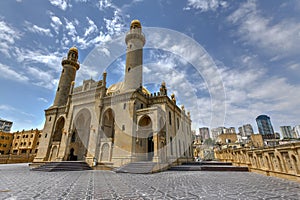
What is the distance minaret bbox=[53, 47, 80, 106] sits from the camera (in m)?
29.4

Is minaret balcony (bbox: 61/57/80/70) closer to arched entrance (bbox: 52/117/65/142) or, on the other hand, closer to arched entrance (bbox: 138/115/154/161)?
arched entrance (bbox: 52/117/65/142)

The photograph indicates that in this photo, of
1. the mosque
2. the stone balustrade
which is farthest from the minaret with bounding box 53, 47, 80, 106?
the stone balustrade

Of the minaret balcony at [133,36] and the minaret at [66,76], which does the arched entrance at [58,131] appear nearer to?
the minaret at [66,76]

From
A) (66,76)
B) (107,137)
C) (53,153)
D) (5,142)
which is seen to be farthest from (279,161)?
(5,142)

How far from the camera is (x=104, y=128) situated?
2180 centimetres

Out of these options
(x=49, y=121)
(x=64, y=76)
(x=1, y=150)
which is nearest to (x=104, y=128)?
(x=49, y=121)

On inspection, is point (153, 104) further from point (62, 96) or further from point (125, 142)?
point (62, 96)

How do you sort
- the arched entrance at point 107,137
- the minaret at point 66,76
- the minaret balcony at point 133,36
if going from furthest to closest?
1. the minaret at point 66,76
2. the minaret balcony at point 133,36
3. the arched entrance at point 107,137

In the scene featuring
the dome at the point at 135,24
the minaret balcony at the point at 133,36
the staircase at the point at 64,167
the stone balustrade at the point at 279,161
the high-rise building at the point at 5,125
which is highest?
the dome at the point at 135,24

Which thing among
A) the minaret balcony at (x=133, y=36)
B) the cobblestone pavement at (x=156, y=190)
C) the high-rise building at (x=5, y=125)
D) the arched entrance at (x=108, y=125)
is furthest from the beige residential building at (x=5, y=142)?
the cobblestone pavement at (x=156, y=190)

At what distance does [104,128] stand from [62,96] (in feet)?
45.6

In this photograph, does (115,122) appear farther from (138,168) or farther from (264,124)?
(264,124)

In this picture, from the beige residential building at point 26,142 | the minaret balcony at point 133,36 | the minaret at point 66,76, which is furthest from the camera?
the beige residential building at point 26,142

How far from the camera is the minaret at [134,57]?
950 inches
